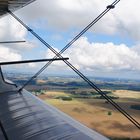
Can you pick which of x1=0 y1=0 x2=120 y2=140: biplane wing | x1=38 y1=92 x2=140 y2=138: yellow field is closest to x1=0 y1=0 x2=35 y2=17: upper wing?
x1=0 y1=0 x2=120 y2=140: biplane wing

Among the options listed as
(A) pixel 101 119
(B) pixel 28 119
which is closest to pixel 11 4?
(B) pixel 28 119

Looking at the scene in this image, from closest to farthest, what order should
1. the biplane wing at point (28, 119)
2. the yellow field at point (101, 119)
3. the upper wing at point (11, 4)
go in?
the biplane wing at point (28, 119) < the upper wing at point (11, 4) < the yellow field at point (101, 119)

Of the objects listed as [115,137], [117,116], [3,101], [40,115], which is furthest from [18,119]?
[117,116]

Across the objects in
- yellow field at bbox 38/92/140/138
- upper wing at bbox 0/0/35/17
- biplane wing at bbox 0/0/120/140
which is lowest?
yellow field at bbox 38/92/140/138

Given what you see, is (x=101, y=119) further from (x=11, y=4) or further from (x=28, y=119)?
(x=28, y=119)

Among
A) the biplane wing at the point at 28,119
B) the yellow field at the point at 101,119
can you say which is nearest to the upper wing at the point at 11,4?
the biplane wing at the point at 28,119

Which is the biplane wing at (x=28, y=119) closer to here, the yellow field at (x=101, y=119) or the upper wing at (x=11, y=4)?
the upper wing at (x=11, y=4)

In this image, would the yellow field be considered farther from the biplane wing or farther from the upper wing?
the upper wing

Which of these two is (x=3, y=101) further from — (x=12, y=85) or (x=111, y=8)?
(x=111, y=8)
